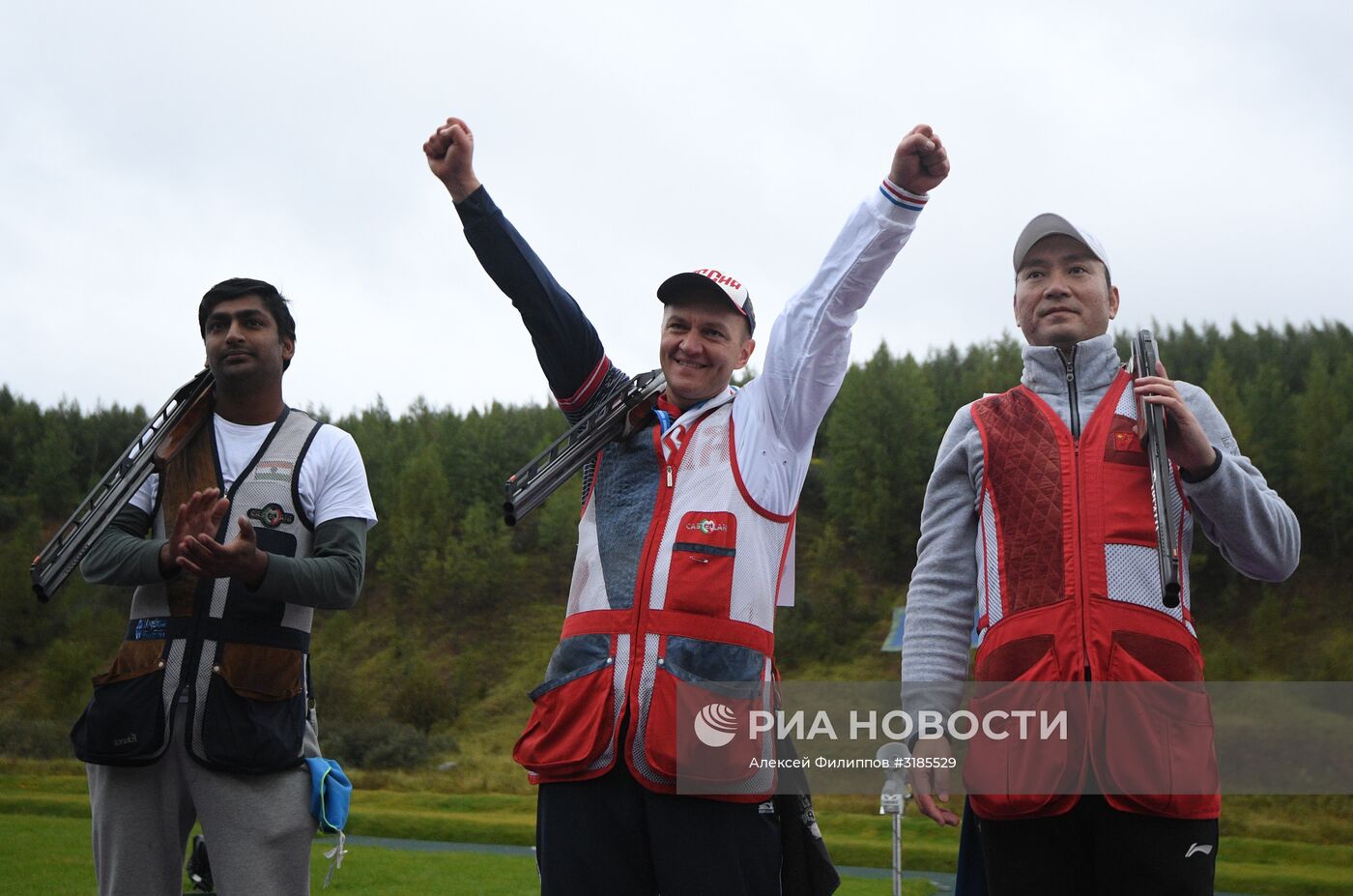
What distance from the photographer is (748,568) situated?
3.30 metres

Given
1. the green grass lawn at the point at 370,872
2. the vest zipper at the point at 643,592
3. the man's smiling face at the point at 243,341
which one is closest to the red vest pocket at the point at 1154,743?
the vest zipper at the point at 643,592

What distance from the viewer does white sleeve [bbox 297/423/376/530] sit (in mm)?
4062

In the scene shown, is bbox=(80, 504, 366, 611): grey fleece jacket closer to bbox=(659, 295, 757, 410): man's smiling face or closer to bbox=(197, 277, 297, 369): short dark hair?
bbox=(197, 277, 297, 369): short dark hair

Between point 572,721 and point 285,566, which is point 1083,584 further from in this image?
point 285,566

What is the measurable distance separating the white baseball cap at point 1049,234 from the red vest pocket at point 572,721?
59.9 inches

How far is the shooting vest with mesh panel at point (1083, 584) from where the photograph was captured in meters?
2.93

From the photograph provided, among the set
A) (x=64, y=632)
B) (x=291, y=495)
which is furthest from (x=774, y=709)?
(x=64, y=632)

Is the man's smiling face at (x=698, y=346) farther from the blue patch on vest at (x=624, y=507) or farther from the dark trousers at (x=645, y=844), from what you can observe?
the dark trousers at (x=645, y=844)

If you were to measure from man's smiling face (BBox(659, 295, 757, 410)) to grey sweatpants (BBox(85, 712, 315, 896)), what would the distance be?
165cm

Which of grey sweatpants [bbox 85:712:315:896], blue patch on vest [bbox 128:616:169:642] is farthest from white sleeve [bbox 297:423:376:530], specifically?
grey sweatpants [bbox 85:712:315:896]

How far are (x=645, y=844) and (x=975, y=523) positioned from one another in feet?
3.87

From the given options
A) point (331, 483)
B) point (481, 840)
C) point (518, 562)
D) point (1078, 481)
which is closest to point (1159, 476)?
point (1078, 481)

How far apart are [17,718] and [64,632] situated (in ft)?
23.6

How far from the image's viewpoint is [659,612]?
3.22 metres
